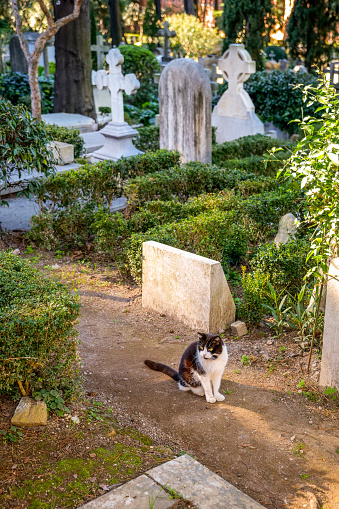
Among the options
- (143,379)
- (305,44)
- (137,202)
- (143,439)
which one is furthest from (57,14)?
(143,439)

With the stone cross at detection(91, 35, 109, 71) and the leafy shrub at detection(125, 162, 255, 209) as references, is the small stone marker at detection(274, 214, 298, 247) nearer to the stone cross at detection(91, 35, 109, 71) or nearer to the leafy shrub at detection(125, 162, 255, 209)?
the leafy shrub at detection(125, 162, 255, 209)

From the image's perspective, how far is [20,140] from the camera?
22.7 ft

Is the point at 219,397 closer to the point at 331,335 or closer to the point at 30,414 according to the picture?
the point at 331,335

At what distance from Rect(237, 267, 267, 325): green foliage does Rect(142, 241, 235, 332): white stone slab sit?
0.15m

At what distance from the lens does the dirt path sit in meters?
3.37

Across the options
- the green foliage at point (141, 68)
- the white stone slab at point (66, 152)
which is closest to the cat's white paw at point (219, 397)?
the white stone slab at point (66, 152)

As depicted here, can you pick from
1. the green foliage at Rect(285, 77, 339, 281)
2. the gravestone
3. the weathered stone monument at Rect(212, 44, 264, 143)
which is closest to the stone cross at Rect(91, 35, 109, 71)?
the weathered stone monument at Rect(212, 44, 264, 143)

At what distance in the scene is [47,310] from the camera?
3.54 metres

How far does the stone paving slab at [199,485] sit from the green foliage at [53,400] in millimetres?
786

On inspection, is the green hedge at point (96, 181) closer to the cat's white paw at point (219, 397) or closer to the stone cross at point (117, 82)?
the stone cross at point (117, 82)

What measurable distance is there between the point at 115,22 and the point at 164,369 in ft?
81.4

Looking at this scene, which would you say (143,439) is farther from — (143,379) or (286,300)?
(286,300)

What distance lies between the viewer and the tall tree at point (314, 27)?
Answer: 1938 cm

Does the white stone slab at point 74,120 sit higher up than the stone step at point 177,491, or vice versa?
the white stone slab at point 74,120
